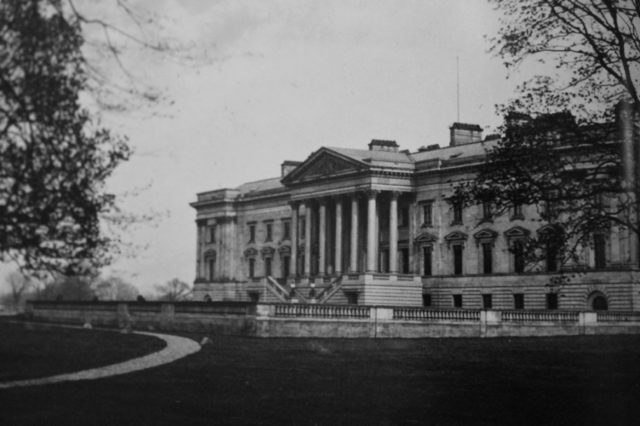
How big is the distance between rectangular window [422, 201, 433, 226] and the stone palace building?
0.08 m

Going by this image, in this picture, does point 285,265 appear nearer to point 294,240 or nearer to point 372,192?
point 294,240

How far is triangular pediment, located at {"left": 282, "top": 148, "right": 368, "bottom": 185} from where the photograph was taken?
7562 centimetres

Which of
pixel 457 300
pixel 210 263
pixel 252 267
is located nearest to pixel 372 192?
pixel 457 300

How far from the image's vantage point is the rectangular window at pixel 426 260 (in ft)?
250

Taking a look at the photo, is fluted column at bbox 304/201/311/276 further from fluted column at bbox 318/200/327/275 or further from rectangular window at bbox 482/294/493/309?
rectangular window at bbox 482/294/493/309

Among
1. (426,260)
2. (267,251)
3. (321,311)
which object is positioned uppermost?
(267,251)

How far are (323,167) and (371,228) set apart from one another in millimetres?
7917

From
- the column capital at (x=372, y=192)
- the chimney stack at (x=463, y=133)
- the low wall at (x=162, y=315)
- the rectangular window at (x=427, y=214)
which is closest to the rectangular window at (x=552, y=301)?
the rectangular window at (x=427, y=214)

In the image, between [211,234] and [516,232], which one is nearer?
[516,232]

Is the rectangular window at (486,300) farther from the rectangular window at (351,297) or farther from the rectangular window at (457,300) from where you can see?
the rectangular window at (351,297)

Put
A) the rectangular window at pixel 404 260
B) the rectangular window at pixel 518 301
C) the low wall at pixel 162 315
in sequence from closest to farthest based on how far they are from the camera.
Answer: the low wall at pixel 162 315 → the rectangular window at pixel 518 301 → the rectangular window at pixel 404 260

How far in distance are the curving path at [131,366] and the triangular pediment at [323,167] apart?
4232 centimetres

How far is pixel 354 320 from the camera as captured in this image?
44031mm

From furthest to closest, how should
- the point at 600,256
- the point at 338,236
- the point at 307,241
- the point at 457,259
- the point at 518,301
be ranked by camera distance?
1. the point at 307,241
2. the point at 338,236
3. the point at 457,259
4. the point at 518,301
5. the point at 600,256
